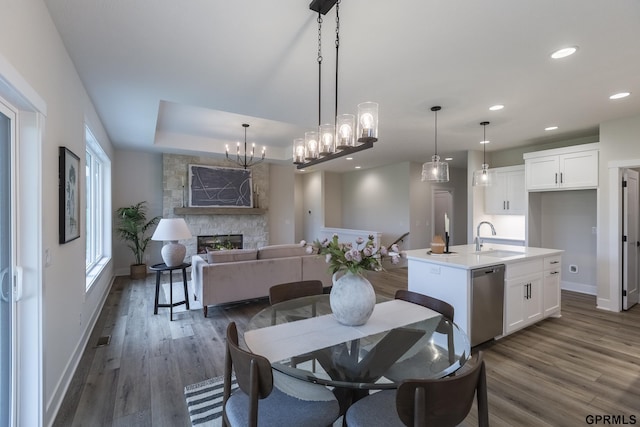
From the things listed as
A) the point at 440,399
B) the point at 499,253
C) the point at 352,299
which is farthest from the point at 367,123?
the point at 499,253

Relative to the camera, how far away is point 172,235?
3770 millimetres

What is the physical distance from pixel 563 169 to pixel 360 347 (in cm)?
493

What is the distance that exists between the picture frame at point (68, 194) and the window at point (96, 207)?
1291 millimetres

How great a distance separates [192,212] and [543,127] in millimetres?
6708

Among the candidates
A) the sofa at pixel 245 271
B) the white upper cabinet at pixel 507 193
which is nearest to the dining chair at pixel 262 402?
the sofa at pixel 245 271

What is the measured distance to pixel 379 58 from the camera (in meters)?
2.52

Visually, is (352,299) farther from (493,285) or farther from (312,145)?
(493,285)

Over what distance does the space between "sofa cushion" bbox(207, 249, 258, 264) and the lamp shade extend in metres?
0.41

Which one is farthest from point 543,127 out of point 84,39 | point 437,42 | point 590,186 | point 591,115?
point 84,39

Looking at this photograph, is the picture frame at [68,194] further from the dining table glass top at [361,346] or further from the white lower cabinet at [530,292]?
the white lower cabinet at [530,292]

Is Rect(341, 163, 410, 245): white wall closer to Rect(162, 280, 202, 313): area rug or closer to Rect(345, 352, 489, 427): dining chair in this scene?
Rect(162, 280, 202, 313): area rug

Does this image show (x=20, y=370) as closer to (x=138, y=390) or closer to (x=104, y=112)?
(x=138, y=390)

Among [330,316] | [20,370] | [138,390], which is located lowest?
[138,390]

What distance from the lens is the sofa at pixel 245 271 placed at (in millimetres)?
3902
